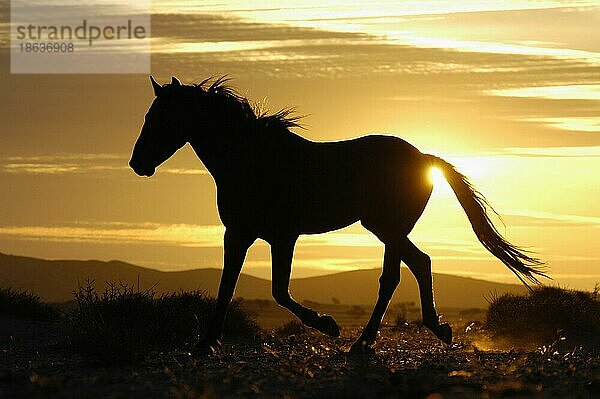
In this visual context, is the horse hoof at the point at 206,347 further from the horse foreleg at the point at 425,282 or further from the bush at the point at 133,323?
the horse foreleg at the point at 425,282

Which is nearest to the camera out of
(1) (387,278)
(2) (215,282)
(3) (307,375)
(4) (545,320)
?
(3) (307,375)

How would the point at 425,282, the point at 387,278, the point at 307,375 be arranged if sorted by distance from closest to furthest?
the point at 307,375, the point at 387,278, the point at 425,282

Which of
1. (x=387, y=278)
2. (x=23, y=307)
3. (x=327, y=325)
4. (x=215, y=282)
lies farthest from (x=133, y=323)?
(x=215, y=282)

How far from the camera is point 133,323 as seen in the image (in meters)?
12.8

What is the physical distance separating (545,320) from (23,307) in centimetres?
962

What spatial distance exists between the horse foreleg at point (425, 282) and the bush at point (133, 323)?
2614 millimetres

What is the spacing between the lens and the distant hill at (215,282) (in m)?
91.6

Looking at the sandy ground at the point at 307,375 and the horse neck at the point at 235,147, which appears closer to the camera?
the sandy ground at the point at 307,375

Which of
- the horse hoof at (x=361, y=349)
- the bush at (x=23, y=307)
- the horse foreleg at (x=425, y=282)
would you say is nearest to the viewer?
the horse hoof at (x=361, y=349)

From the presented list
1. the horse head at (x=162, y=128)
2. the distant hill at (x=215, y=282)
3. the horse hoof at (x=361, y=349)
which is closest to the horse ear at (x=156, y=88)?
the horse head at (x=162, y=128)

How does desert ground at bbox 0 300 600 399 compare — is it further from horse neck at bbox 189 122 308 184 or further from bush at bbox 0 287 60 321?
bush at bbox 0 287 60 321

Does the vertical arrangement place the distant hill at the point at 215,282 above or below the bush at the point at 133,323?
below

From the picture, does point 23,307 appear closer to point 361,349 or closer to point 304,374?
point 361,349

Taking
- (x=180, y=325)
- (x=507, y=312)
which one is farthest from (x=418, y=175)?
(x=507, y=312)
